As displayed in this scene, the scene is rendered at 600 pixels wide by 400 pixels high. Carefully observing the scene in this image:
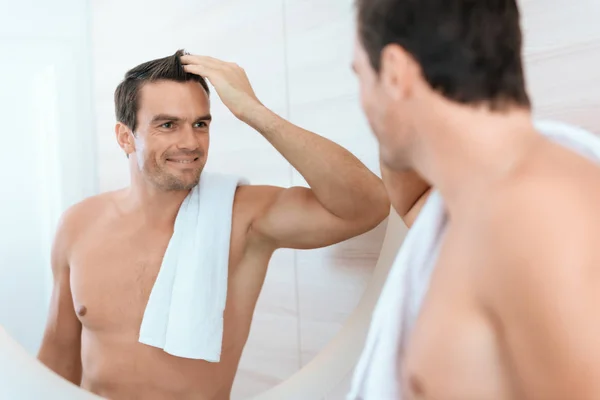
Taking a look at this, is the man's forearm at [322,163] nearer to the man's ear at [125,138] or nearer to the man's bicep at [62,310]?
the man's ear at [125,138]

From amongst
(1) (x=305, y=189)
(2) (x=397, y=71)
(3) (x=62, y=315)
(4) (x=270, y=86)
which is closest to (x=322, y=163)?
(1) (x=305, y=189)

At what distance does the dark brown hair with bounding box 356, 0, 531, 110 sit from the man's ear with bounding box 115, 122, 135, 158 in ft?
1.62

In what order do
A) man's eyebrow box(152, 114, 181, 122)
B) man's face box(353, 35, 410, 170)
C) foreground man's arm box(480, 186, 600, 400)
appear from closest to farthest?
1. foreground man's arm box(480, 186, 600, 400)
2. man's face box(353, 35, 410, 170)
3. man's eyebrow box(152, 114, 181, 122)

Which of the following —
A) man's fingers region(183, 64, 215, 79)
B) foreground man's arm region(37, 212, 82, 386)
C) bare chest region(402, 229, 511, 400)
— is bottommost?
foreground man's arm region(37, 212, 82, 386)

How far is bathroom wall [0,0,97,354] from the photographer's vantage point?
0.92 m

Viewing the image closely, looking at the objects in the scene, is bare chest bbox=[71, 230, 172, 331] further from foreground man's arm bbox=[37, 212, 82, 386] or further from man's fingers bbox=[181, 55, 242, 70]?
man's fingers bbox=[181, 55, 242, 70]

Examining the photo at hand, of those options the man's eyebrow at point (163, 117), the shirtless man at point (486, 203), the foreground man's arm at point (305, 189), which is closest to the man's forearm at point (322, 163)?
the foreground man's arm at point (305, 189)

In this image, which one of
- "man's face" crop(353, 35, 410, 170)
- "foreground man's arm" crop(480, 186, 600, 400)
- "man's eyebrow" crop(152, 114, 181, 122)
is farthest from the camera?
"man's eyebrow" crop(152, 114, 181, 122)

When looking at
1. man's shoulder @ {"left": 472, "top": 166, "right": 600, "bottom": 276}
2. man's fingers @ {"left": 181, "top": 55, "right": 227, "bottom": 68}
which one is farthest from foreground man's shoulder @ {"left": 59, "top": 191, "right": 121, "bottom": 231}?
man's shoulder @ {"left": 472, "top": 166, "right": 600, "bottom": 276}

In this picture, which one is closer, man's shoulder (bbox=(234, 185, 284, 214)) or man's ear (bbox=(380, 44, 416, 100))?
man's ear (bbox=(380, 44, 416, 100))

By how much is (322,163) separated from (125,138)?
0.97ft

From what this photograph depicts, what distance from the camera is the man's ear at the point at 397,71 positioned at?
1.64 feet

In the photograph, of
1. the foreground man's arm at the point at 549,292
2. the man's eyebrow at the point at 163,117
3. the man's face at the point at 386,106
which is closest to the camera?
the foreground man's arm at the point at 549,292

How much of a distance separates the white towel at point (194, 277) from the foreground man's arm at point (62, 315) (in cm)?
12
